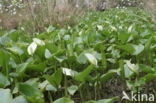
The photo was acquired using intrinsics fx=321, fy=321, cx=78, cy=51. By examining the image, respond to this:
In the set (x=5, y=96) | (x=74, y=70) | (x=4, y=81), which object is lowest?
(x=74, y=70)

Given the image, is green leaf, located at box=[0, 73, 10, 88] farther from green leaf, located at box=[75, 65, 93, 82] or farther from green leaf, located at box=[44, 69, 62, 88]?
green leaf, located at box=[75, 65, 93, 82]

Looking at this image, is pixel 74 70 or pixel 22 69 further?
pixel 74 70

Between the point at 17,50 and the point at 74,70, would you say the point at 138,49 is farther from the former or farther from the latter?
the point at 17,50

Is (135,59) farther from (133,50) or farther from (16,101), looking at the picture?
(16,101)

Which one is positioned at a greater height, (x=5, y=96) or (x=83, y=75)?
(x=5, y=96)

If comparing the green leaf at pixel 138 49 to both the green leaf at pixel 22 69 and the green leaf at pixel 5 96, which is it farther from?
the green leaf at pixel 5 96

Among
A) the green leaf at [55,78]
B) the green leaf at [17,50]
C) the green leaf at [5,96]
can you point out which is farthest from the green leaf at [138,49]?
the green leaf at [5,96]

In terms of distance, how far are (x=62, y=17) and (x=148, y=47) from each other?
458 cm

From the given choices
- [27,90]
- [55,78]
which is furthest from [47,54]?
[27,90]

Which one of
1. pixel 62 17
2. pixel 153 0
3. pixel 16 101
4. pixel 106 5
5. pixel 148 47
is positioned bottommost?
pixel 106 5

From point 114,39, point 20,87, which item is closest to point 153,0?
point 114,39

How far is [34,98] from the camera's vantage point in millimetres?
1123

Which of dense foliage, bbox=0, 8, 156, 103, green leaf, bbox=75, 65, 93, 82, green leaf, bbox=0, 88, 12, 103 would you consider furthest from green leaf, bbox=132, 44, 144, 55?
green leaf, bbox=0, 88, 12, 103

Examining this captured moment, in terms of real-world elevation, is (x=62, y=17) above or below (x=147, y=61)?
below
